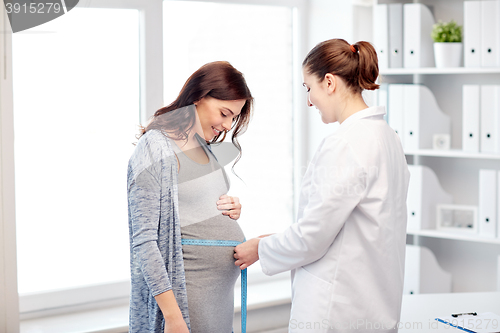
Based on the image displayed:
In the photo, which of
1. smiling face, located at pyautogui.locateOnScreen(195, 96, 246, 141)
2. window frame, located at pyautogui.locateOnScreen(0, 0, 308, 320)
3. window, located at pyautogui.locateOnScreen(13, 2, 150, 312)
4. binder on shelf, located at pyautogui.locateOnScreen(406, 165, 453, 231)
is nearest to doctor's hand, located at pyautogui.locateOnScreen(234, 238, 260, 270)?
smiling face, located at pyautogui.locateOnScreen(195, 96, 246, 141)

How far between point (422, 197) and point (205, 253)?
1.21m

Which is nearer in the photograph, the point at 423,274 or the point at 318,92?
the point at 318,92

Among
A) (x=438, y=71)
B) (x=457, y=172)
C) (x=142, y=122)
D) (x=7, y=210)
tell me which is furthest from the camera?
(x=457, y=172)

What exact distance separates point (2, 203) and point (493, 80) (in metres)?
1.99

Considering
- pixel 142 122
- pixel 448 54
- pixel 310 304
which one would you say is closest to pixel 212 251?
pixel 310 304

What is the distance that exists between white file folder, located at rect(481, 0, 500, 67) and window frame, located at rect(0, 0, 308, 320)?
0.80m

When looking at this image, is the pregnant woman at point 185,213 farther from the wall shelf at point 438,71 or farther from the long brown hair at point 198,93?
the wall shelf at point 438,71

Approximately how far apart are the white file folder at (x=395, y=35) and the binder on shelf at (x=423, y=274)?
0.82 m

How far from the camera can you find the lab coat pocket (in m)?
1.21

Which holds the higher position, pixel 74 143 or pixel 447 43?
pixel 447 43

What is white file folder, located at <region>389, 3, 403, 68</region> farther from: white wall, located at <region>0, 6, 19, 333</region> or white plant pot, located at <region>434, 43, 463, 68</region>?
white wall, located at <region>0, 6, 19, 333</region>

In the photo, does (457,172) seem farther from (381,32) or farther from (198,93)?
(198,93)

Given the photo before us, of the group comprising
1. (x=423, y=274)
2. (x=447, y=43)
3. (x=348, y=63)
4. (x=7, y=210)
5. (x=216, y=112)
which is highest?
(x=447, y=43)

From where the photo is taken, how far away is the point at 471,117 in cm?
204
